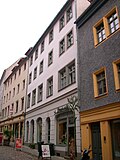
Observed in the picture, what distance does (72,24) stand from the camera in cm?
1877

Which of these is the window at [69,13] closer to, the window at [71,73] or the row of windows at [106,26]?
the window at [71,73]

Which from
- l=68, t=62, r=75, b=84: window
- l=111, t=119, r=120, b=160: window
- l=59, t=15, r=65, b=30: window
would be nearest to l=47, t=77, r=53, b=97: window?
l=68, t=62, r=75, b=84: window

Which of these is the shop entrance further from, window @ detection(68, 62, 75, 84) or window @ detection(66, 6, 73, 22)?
window @ detection(66, 6, 73, 22)

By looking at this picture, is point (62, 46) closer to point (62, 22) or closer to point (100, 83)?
point (62, 22)

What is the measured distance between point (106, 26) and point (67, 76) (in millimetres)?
6106

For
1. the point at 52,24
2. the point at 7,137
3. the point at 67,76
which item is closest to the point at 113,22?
the point at 67,76

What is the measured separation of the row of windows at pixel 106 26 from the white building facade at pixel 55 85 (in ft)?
9.88

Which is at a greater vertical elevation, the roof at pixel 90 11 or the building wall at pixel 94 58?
the roof at pixel 90 11

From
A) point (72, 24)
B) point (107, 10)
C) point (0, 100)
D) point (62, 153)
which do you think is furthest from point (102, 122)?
point (0, 100)

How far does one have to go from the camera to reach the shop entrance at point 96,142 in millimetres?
12572

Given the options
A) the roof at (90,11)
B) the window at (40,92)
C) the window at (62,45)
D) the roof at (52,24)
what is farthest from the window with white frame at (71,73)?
the window at (40,92)

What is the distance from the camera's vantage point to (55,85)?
66.7 ft

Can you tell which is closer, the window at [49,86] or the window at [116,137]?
the window at [116,137]

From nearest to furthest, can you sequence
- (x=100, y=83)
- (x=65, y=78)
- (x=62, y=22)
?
1. (x=100, y=83)
2. (x=65, y=78)
3. (x=62, y=22)
